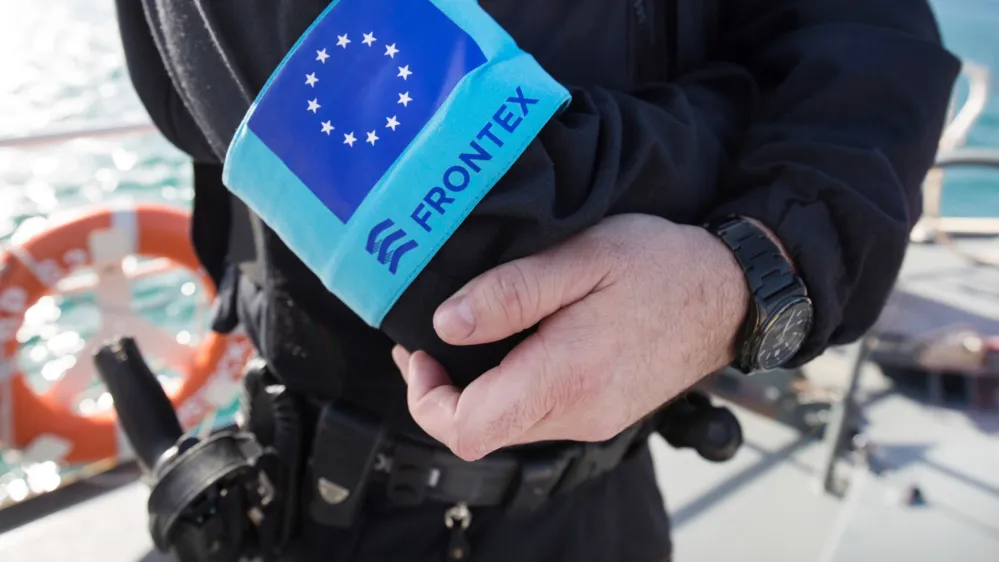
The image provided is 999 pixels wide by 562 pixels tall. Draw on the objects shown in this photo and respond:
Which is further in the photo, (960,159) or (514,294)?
(960,159)

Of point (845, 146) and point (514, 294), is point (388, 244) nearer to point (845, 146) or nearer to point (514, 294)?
point (514, 294)

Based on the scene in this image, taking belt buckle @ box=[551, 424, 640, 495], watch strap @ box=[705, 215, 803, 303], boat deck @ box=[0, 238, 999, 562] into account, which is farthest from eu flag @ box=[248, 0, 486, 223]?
boat deck @ box=[0, 238, 999, 562]

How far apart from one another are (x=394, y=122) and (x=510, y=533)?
43 centimetres

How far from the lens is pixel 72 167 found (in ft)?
14.2

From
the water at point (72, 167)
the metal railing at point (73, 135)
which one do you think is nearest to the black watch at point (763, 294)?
the water at point (72, 167)

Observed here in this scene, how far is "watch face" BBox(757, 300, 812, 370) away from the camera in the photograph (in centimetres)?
54

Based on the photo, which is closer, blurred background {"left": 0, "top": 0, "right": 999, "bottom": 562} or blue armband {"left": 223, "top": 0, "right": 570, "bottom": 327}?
blue armband {"left": 223, "top": 0, "right": 570, "bottom": 327}

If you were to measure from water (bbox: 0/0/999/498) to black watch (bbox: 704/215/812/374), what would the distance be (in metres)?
0.76

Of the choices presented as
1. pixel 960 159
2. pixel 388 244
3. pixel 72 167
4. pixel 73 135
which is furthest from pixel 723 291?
pixel 72 167

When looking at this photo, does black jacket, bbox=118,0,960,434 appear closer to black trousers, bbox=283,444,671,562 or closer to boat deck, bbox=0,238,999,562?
black trousers, bbox=283,444,671,562

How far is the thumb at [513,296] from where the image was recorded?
1.44ft

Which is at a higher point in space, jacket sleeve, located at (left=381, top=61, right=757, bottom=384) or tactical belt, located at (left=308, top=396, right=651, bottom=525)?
jacket sleeve, located at (left=381, top=61, right=757, bottom=384)

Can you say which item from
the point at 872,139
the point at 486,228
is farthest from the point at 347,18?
the point at 872,139

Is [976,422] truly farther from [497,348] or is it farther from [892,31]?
[497,348]
